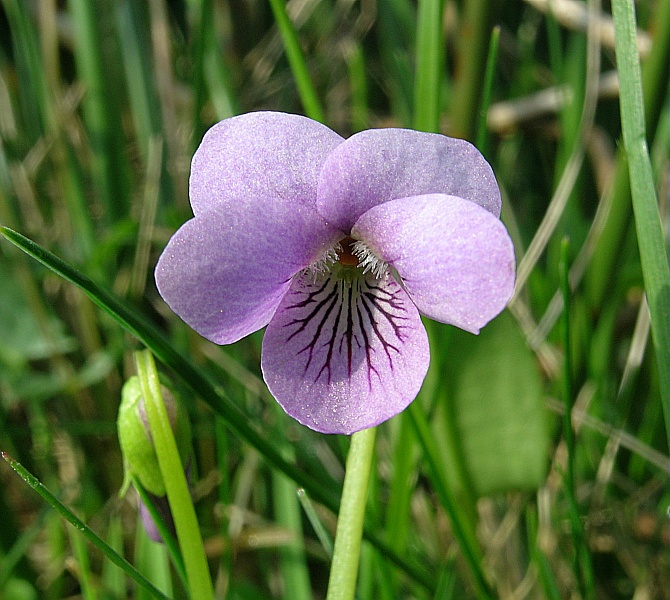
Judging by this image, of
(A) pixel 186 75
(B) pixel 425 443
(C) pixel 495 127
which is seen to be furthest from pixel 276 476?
(A) pixel 186 75

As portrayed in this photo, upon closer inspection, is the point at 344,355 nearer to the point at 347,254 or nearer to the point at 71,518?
the point at 347,254

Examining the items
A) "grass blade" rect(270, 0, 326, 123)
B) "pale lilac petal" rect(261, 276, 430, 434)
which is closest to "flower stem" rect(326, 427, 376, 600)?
"pale lilac petal" rect(261, 276, 430, 434)

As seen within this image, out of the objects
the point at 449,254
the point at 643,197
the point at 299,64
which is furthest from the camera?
the point at 299,64

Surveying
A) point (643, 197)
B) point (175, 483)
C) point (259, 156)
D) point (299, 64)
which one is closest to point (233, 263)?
point (259, 156)

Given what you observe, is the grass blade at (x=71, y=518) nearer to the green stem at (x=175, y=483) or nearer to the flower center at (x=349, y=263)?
the green stem at (x=175, y=483)

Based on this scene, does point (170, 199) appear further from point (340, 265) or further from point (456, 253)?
point (456, 253)

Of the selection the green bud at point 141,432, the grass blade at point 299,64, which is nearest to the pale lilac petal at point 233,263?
the green bud at point 141,432
